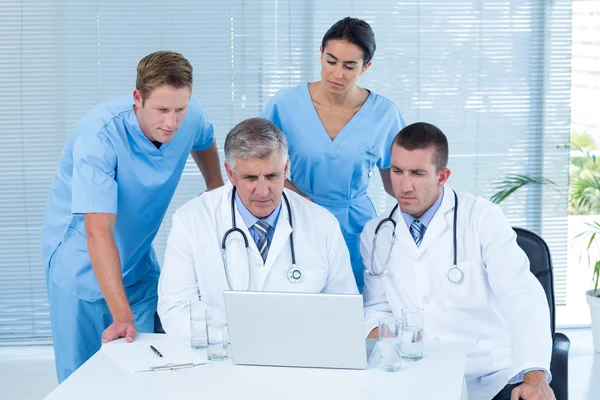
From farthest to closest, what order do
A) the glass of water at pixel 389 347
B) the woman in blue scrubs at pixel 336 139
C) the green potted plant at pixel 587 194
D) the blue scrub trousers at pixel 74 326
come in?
1. the green potted plant at pixel 587 194
2. the woman in blue scrubs at pixel 336 139
3. the blue scrub trousers at pixel 74 326
4. the glass of water at pixel 389 347

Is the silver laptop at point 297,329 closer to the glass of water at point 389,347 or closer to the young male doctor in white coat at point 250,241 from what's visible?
the glass of water at point 389,347

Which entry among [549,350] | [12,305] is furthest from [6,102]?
[549,350]

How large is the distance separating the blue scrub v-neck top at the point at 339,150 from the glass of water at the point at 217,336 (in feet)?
3.04

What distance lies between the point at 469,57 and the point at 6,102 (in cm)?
217

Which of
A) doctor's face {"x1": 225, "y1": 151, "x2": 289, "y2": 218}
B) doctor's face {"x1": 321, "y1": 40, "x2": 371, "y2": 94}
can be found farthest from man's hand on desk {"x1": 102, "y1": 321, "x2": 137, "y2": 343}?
doctor's face {"x1": 321, "y1": 40, "x2": 371, "y2": 94}

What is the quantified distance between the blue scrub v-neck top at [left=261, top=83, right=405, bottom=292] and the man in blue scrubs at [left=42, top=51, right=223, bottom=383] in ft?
0.95

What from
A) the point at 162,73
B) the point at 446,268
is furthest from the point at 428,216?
the point at 162,73

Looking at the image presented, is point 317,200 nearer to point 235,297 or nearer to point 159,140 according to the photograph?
point 159,140

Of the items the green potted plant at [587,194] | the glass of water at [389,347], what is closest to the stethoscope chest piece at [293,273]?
the glass of water at [389,347]

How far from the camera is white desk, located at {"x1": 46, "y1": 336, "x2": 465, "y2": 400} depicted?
1.67 metres

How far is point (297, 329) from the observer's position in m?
1.76

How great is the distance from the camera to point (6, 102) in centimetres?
388

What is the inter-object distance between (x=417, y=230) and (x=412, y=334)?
0.51 m

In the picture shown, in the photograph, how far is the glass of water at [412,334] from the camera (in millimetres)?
1849
